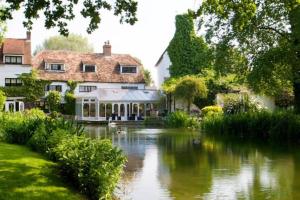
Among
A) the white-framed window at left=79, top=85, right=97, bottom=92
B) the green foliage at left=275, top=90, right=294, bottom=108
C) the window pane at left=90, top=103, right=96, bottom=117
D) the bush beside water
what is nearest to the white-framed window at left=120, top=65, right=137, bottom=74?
the white-framed window at left=79, top=85, right=97, bottom=92

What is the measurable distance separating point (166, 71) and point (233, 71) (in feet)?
116

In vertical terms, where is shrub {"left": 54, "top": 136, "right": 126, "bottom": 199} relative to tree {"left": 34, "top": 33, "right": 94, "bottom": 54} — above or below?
below

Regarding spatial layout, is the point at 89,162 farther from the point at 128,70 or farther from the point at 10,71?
the point at 128,70

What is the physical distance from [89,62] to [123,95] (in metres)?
8.06

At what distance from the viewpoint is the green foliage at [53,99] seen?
56.4 meters

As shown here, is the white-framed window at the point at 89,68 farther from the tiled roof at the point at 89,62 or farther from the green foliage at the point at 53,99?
the green foliage at the point at 53,99

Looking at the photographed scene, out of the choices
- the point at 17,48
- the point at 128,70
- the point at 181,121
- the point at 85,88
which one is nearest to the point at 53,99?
the point at 85,88

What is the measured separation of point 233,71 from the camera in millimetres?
31219

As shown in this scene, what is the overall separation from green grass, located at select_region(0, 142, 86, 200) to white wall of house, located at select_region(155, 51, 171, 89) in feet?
168

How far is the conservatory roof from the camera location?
2233 inches

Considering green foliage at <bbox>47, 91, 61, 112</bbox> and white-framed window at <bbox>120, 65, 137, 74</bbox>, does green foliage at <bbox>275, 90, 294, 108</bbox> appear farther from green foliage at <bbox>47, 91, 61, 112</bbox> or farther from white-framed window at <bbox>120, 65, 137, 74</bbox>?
green foliage at <bbox>47, 91, 61, 112</bbox>

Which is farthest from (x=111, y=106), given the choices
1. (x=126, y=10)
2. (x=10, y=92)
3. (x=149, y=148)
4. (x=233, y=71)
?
(x=126, y=10)

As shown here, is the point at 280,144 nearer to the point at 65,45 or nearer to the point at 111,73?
the point at 111,73

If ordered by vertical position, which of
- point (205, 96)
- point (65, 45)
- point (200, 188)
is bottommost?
point (200, 188)
